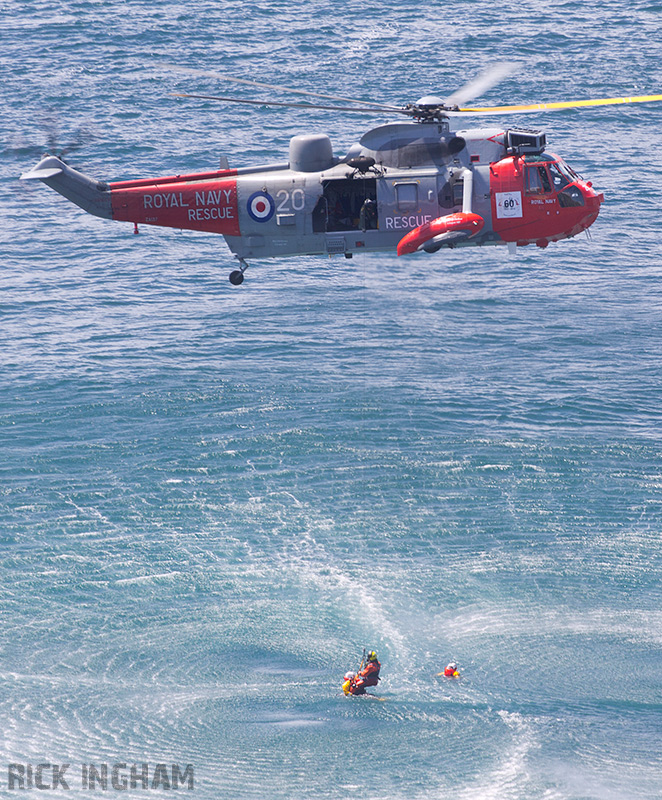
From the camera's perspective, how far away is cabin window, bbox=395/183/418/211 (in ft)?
131

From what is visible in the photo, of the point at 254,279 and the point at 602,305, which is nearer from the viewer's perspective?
the point at 602,305

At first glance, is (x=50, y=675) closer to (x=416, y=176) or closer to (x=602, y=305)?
(x=416, y=176)

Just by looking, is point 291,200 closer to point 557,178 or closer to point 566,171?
point 557,178

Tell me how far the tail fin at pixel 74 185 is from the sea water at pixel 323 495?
12.0 ft

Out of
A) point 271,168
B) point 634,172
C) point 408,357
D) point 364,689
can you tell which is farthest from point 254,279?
point 364,689

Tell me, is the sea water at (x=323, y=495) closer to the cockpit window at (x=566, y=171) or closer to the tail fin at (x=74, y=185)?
the tail fin at (x=74, y=185)

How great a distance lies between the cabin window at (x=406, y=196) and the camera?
1571 inches

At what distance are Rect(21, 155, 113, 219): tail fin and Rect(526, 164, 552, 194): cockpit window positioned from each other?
16.1m

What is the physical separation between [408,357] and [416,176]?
56.3 ft

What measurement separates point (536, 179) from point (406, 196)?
16.4 ft

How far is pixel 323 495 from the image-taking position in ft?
153

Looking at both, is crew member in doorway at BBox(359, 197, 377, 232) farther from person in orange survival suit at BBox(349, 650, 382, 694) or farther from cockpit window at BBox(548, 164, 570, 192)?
person in orange survival suit at BBox(349, 650, 382, 694)

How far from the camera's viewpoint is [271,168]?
4147 centimetres

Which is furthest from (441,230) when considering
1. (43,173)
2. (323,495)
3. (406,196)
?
(43,173)
